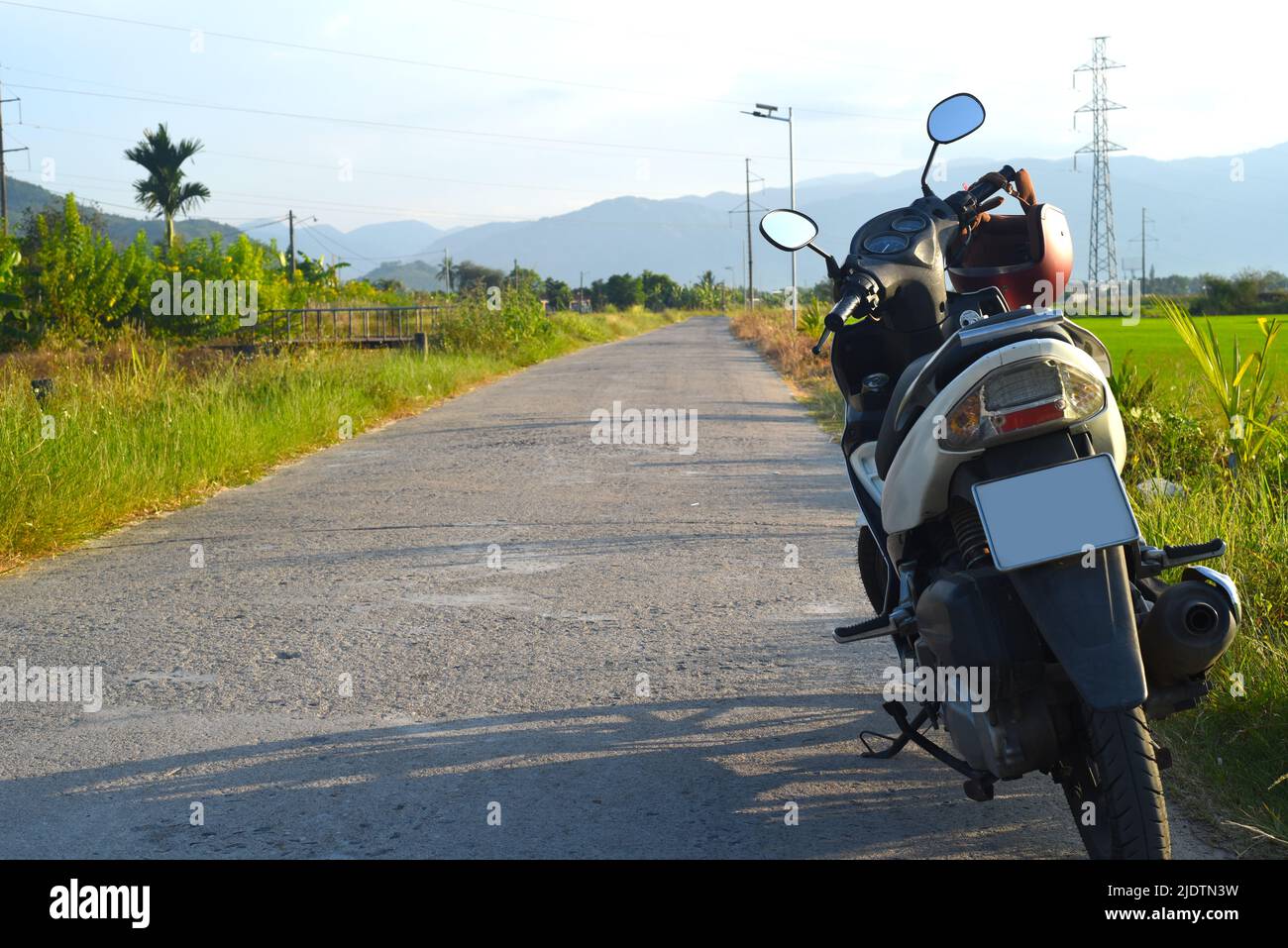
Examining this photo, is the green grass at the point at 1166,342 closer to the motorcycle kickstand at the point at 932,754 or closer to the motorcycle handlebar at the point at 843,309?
the motorcycle kickstand at the point at 932,754

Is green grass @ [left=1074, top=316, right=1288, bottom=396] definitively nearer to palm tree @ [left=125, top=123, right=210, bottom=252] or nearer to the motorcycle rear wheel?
the motorcycle rear wheel

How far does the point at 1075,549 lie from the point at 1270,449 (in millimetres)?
5853

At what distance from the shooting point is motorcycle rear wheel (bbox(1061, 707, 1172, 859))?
103 inches

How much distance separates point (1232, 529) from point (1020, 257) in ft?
6.89

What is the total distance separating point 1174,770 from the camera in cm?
363

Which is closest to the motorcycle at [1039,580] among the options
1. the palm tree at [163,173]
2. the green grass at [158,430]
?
the green grass at [158,430]

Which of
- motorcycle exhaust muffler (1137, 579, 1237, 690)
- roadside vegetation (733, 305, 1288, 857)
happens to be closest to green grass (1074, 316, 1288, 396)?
roadside vegetation (733, 305, 1288, 857)

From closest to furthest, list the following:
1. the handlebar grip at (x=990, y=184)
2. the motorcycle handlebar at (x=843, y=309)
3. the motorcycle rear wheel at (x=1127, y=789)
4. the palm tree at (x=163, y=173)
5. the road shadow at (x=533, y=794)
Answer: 1. the motorcycle rear wheel at (x=1127, y=789)
2. the road shadow at (x=533, y=794)
3. the motorcycle handlebar at (x=843, y=309)
4. the handlebar grip at (x=990, y=184)
5. the palm tree at (x=163, y=173)

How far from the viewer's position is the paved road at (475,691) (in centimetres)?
329

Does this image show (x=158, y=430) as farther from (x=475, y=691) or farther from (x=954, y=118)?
(x=954, y=118)

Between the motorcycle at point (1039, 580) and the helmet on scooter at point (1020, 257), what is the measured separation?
1.59 feet

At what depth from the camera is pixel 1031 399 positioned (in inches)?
112

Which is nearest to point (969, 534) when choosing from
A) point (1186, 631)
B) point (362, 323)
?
point (1186, 631)

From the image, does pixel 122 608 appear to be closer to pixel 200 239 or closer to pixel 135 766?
pixel 135 766
